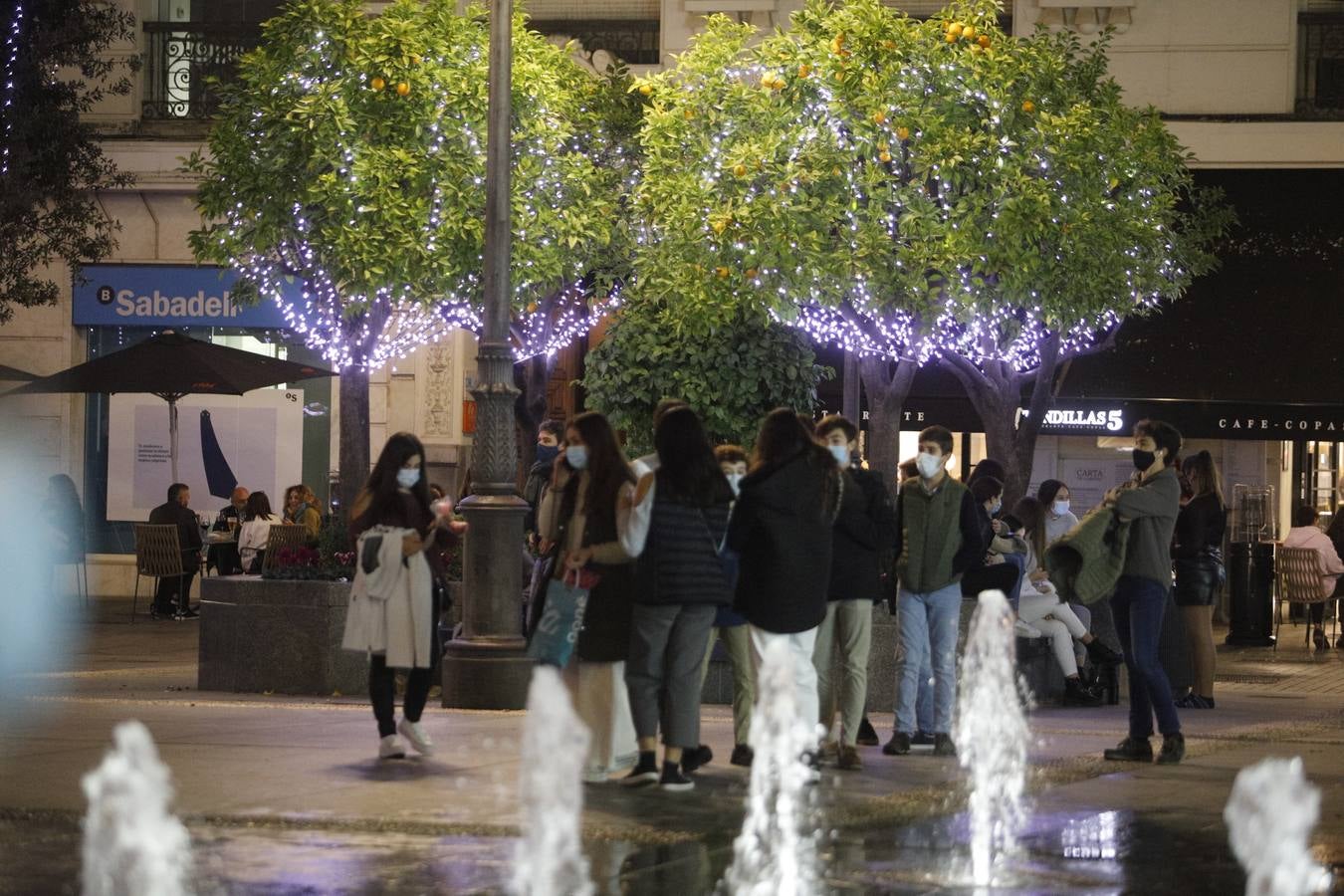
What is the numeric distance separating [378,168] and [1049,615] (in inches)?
326

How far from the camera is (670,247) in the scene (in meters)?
19.7

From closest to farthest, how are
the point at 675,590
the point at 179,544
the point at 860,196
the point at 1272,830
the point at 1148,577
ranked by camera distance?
the point at 1272,830
the point at 675,590
the point at 1148,577
the point at 860,196
the point at 179,544

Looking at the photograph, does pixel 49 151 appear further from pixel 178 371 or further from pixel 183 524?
pixel 183 524

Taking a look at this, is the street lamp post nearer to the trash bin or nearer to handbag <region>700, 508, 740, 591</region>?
handbag <region>700, 508, 740, 591</region>

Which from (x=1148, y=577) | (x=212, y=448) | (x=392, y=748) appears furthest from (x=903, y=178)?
(x=212, y=448)

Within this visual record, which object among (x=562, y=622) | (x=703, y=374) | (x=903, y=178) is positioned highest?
(x=903, y=178)

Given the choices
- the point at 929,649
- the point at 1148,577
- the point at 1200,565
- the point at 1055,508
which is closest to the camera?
the point at 1148,577

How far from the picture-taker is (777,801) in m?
9.71

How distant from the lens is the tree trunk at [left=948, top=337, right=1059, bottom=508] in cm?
2064

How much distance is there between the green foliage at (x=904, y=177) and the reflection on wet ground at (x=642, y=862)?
10.5 meters

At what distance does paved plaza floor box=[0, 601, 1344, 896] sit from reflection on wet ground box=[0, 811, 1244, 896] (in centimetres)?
2

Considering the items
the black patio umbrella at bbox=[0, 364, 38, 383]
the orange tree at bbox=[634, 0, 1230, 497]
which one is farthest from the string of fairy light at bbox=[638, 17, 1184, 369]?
the black patio umbrella at bbox=[0, 364, 38, 383]

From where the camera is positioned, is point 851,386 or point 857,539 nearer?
point 857,539

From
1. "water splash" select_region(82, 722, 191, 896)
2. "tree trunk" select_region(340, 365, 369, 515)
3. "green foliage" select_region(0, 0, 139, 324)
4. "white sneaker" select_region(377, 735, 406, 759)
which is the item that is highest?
"green foliage" select_region(0, 0, 139, 324)
